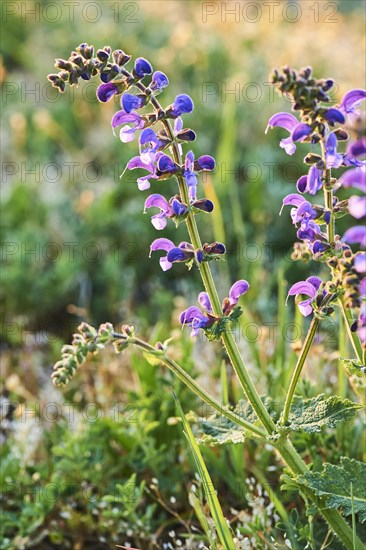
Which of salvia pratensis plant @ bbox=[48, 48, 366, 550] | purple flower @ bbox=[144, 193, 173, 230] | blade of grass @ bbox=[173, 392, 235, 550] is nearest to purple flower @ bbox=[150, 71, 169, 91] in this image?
salvia pratensis plant @ bbox=[48, 48, 366, 550]

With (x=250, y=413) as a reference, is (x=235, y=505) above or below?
below

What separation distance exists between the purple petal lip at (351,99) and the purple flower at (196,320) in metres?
0.57

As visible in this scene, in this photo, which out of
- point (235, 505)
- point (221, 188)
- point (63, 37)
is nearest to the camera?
point (235, 505)

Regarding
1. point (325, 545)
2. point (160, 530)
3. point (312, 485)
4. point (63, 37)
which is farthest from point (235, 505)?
point (63, 37)

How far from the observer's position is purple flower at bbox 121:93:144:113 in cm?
162

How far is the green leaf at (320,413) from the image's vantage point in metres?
1.69

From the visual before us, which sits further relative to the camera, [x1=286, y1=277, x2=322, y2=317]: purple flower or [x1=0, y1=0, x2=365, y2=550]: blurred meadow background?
[x1=0, y1=0, x2=365, y2=550]: blurred meadow background

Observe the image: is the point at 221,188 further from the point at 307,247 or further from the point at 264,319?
the point at 307,247

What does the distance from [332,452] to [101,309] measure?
1882mm

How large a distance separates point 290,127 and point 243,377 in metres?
0.60

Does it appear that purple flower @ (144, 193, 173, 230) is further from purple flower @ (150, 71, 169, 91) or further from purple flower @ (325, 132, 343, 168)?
purple flower @ (325, 132, 343, 168)

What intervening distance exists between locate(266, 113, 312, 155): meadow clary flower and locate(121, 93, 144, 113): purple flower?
303 mm

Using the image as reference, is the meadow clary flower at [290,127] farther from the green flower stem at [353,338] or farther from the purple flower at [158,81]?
the green flower stem at [353,338]

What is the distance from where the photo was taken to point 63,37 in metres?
6.82
